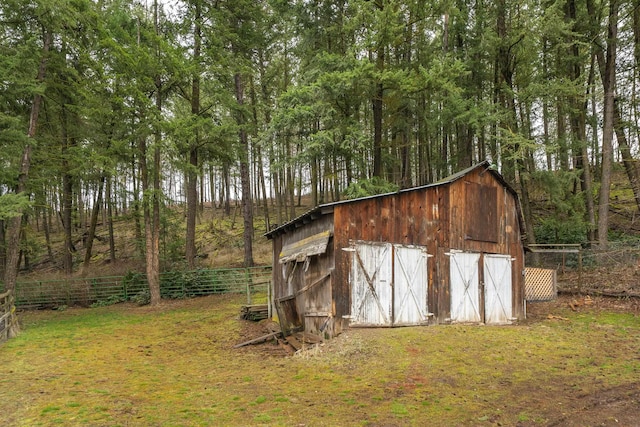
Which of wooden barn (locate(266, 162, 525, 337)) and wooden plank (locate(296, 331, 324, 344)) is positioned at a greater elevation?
wooden barn (locate(266, 162, 525, 337))

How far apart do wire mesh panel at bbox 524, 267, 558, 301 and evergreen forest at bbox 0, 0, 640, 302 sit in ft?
8.64

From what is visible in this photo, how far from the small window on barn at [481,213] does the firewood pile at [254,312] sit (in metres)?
8.04

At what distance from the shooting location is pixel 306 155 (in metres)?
15.3

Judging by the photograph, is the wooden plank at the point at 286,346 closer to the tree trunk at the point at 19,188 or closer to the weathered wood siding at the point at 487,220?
the weathered wood siding at the point at 487,220

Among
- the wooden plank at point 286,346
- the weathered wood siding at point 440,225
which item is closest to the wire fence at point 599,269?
the weathered wood siding at point 440,225

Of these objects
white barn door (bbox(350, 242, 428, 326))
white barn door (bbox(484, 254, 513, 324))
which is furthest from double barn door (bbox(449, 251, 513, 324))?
white barn door (bbox(350, 242, 428, 326))

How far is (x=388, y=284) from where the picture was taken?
420 inches

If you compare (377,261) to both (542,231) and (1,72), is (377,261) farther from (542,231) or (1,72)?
(542,231)

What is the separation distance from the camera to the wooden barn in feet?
33.5

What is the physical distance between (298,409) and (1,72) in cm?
1432

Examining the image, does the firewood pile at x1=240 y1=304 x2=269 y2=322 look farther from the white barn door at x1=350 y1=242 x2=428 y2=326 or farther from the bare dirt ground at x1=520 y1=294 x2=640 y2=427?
the bare dirt ground at x1=520 y1=294 x2=640 y2=427

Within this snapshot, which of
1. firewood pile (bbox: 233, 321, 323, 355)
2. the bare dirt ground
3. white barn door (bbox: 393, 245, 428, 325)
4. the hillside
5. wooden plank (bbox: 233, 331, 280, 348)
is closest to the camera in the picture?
the bare dirt ground

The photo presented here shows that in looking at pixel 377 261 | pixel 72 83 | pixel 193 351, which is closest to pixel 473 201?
pixel 377 261

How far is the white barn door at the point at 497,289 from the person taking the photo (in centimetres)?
1268
